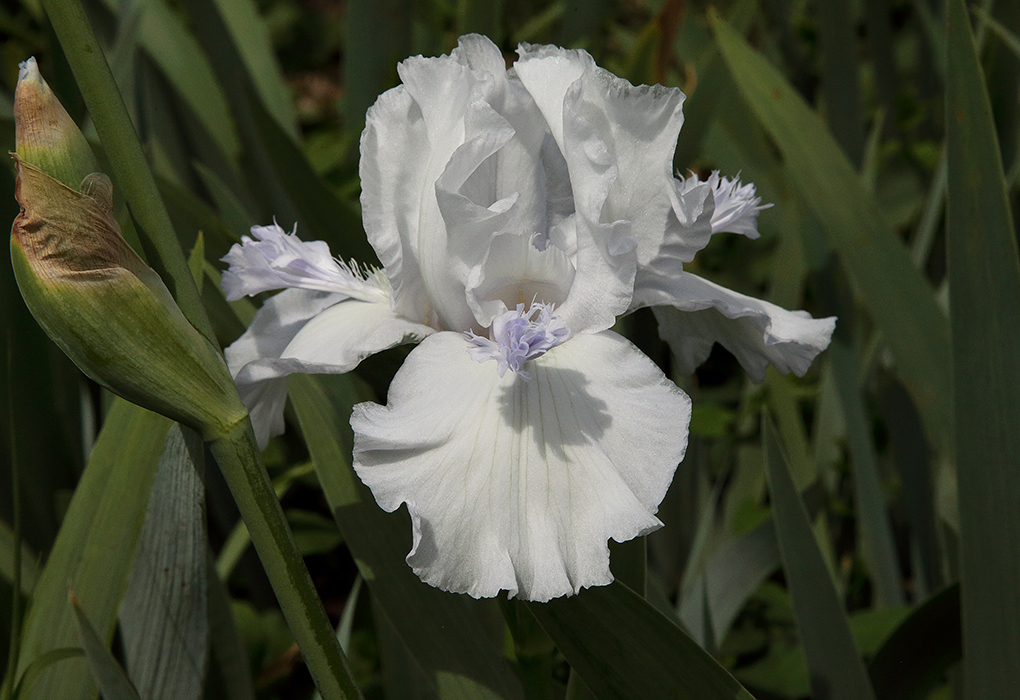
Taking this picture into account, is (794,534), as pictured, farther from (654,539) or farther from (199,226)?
(199,226)

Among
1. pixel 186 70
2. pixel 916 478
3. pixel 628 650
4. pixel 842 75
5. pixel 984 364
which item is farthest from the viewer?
pixel 186 70

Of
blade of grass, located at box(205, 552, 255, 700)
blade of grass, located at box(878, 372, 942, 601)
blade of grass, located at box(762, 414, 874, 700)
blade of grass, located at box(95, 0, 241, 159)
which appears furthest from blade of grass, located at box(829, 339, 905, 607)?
blade of grass, located at box(95, 0, 241, 159)

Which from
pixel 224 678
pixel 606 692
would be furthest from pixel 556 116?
pixel 224 678

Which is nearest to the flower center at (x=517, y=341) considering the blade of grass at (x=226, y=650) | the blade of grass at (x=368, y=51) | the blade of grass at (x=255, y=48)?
the blade of grass at (x=226, y=650)

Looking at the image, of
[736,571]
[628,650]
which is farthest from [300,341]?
[736,571]

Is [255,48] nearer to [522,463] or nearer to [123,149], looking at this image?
[123,149]
